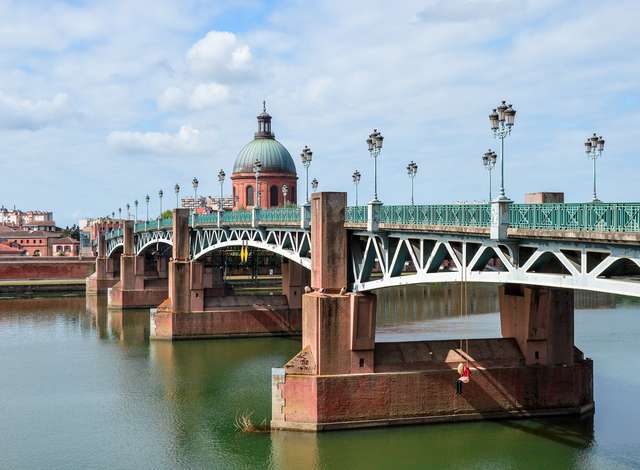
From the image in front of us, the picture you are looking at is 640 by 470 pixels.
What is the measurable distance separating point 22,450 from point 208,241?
33150mm

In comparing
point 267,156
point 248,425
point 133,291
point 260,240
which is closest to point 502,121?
point 248,425

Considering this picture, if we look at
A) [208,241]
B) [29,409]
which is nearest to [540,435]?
[29,409]

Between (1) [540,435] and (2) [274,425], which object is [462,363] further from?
(2) [274,425]

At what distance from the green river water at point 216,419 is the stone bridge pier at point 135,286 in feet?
60.4

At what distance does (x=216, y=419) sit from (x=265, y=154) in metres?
64.6

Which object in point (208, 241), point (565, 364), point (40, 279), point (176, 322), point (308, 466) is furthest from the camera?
point (40, 279)

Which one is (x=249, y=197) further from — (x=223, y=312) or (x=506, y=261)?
(x=506, y=261)

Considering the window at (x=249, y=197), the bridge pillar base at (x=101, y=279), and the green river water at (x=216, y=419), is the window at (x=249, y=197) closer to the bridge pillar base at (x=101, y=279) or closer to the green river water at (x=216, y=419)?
the bridge pillar base at (x=101, y=279)

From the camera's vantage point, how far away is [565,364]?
106ft

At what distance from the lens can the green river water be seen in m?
28.7

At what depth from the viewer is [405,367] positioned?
3156 centimetres

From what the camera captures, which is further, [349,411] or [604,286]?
[349,411]

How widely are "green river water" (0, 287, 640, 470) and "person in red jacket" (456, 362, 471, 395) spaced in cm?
143

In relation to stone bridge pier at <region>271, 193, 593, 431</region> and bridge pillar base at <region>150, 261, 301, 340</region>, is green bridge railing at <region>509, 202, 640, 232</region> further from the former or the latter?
bridge pillar base at <region>150, 261, 301, 340</region>
